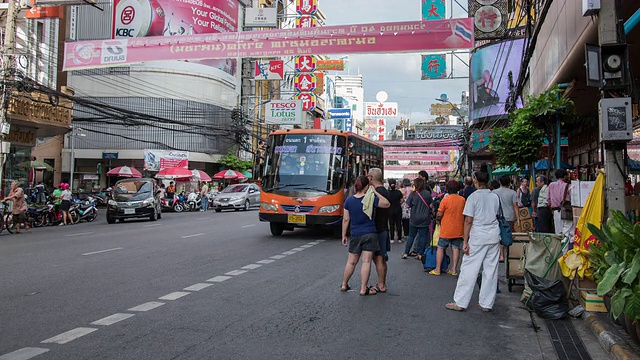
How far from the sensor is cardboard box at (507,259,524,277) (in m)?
7.89

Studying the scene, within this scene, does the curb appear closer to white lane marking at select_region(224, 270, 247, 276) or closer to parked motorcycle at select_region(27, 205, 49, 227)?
white lane marking at select_region(224, 270, 247, 276)

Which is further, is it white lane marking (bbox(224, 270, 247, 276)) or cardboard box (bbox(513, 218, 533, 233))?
cardboard box (bbox(513, 218, 533, 233))

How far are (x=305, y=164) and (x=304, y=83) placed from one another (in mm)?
32853

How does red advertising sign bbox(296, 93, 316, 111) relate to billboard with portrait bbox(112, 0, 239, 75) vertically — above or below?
below

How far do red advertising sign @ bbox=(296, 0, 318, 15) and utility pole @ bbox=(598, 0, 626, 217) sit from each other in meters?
41.2

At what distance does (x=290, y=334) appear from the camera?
5484mm

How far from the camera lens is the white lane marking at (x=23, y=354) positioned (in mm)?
4586

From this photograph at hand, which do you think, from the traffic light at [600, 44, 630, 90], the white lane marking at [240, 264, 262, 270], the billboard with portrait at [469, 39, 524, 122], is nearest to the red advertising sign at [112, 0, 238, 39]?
the billboard with portrait at [469, 39, 524, 122]

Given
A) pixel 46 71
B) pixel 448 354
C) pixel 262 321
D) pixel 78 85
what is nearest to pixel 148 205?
pixel 46 71

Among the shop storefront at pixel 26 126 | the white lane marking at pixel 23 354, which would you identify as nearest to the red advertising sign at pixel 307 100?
the shop storefront at pixel 26 126

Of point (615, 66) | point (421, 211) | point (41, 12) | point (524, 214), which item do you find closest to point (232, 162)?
point (41, 12)

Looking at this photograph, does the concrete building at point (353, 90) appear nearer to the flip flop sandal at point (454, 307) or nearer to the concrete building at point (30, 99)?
the concrete building at point (30, 99)

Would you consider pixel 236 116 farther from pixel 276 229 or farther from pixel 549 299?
pixel 549 299

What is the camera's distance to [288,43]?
51.5 ft
